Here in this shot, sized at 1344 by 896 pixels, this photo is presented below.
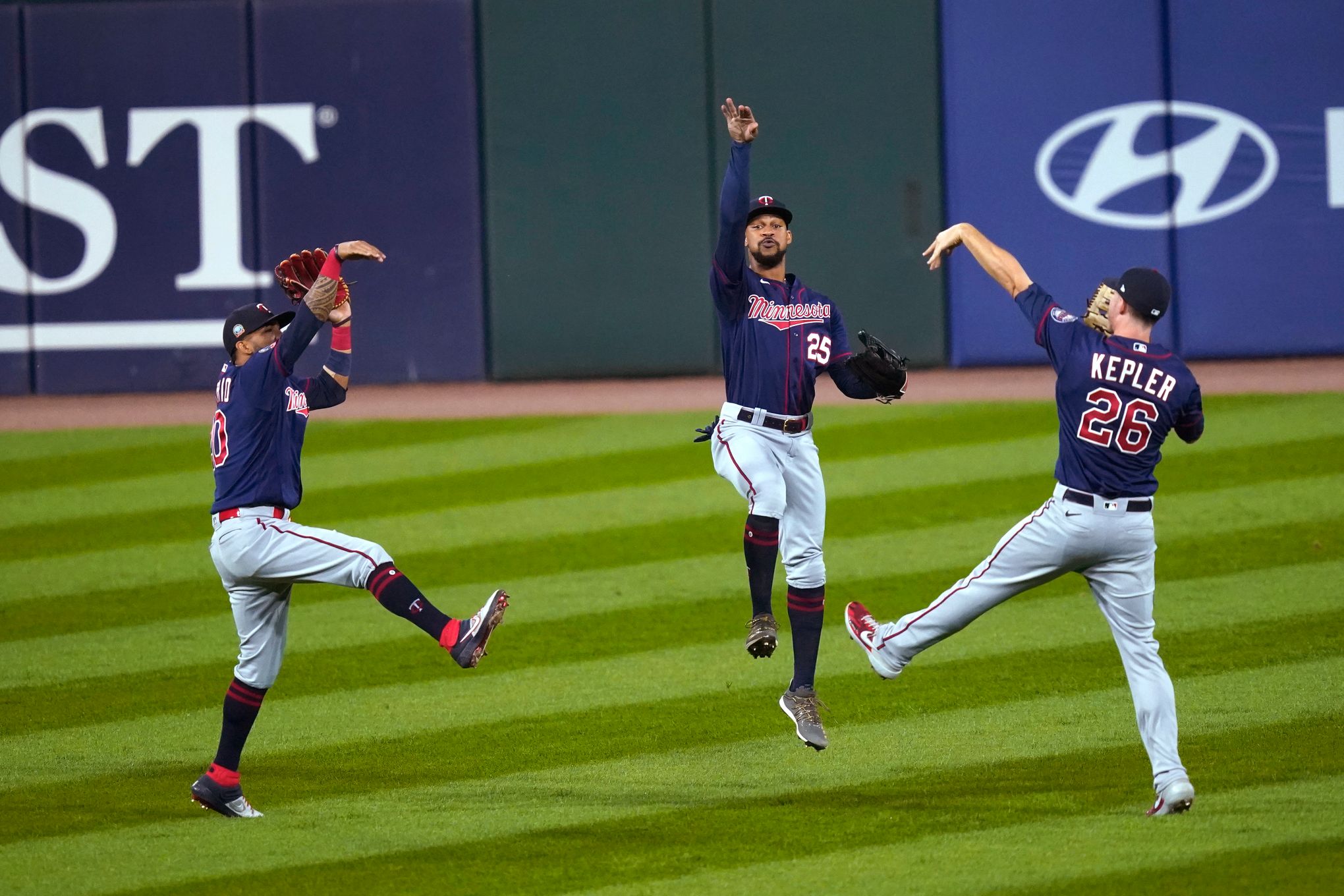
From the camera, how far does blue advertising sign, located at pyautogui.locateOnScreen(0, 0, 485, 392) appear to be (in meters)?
15.0

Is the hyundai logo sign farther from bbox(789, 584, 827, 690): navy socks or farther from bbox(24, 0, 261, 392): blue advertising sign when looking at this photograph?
bbox(789, 584, 827, 690): navy socks

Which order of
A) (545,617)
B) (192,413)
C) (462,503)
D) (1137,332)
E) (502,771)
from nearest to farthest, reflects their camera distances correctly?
(1137,332), (502,771), (545,617), (462,503), (192,413)

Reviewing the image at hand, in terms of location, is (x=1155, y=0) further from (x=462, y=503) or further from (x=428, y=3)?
(x=462, y=503)

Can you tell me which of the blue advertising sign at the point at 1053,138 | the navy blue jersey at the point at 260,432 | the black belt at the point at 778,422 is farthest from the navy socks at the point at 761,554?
the blue advertising sign at the point at 1053,138

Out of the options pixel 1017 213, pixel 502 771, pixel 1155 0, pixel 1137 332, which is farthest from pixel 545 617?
pixel 1155 0

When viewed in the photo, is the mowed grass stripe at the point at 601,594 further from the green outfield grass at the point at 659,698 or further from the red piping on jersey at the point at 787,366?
the red piping on jersey at the point at 787,366

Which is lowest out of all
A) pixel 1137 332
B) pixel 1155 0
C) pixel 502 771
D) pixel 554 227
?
pixel 502 771

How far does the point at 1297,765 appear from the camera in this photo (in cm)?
566

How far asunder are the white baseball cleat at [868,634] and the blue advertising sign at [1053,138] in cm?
933

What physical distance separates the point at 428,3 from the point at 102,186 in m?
3.55

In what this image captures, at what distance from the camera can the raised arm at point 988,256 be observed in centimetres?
550

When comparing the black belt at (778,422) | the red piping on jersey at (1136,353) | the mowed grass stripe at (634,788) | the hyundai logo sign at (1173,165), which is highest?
the hyundai logo sign at (1173,165)

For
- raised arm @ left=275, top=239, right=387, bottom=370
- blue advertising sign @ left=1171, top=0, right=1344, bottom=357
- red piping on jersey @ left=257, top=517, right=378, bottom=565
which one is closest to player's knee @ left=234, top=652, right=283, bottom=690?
red piping on jersey @ left=257, top=517, right=378, bottom=565

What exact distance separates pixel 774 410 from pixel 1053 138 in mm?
9400
